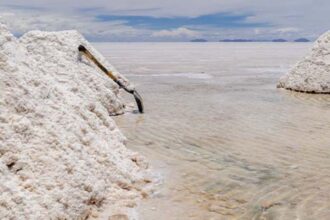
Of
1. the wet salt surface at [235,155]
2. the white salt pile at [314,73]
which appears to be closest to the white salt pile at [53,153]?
the wet salt surface at [235,155]

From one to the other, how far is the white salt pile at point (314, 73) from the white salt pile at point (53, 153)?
33.4ft

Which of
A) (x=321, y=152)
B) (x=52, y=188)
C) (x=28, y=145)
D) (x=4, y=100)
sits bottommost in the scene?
(x=321, y=152)

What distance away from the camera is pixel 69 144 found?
503 centimetres

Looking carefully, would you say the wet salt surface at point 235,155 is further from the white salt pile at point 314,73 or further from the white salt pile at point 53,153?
the white salt pile at point 314,73

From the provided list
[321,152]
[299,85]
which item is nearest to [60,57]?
[321,152]

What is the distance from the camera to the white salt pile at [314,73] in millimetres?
15070

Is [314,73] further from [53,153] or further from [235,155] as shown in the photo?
[53,153]

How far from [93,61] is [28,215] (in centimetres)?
713

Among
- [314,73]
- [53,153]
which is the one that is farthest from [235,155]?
[314,73]

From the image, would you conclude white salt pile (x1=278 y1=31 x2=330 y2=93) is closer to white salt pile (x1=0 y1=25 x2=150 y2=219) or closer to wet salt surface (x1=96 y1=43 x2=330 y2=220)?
wet salt surface (x1=96 y1=43 x2=330 y2=220)

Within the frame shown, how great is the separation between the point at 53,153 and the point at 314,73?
492 inches

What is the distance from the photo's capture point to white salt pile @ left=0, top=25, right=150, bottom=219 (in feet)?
13.9

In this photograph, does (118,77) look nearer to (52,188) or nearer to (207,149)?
(207,149)

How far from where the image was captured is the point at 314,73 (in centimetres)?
1557
